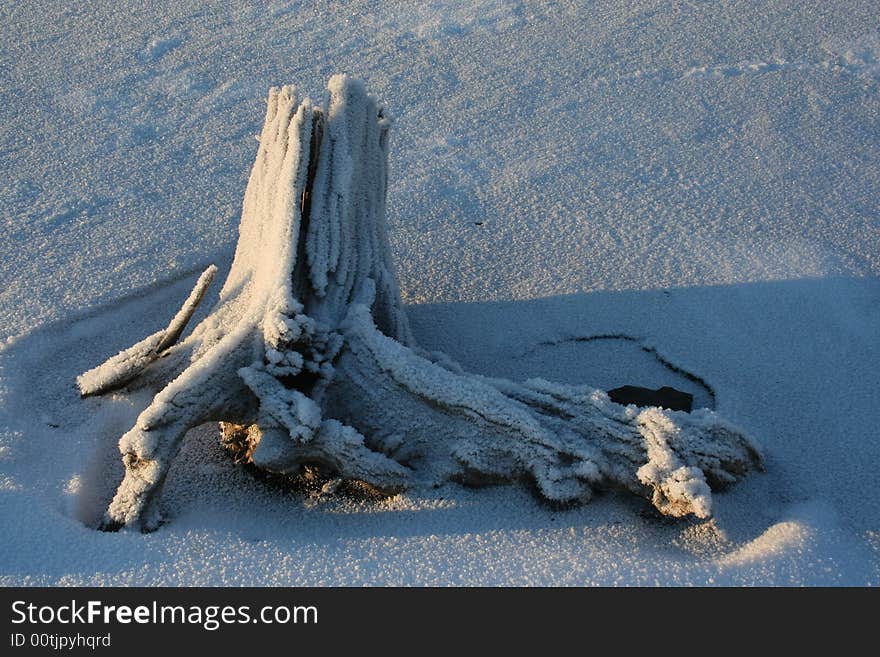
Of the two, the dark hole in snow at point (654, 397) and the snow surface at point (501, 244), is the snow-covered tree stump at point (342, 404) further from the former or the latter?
the dark hole in snow at point (654, 397)

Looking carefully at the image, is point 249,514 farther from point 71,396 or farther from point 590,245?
point 590,245

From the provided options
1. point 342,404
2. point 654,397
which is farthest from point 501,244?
point 342,404

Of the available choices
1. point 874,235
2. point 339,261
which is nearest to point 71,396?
point 339,261

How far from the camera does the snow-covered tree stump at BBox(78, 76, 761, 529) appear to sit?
1.90 m

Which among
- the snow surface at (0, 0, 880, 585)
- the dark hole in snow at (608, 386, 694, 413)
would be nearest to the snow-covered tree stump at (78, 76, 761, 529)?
the snow surface at (0, 0, 880, 585)

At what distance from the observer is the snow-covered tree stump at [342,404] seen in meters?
1.90

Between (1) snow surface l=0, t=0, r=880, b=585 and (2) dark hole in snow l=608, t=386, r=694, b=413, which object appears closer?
(1) snow surface l=0, t=0, r=880, b=585

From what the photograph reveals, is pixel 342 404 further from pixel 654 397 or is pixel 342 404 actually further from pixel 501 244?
pixel 501 244

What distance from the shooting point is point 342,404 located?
2.04 meters

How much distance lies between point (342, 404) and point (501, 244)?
923mm

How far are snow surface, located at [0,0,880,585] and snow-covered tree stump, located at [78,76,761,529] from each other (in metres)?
0.07

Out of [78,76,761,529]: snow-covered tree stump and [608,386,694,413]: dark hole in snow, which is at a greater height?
[78,76,761,529]: snow-covered tree stump

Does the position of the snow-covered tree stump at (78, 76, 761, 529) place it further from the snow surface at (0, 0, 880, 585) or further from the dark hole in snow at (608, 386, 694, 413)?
the dark hole in snow at (608, 386, 694, 413)

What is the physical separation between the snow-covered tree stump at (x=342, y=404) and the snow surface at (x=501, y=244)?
0.25ft
